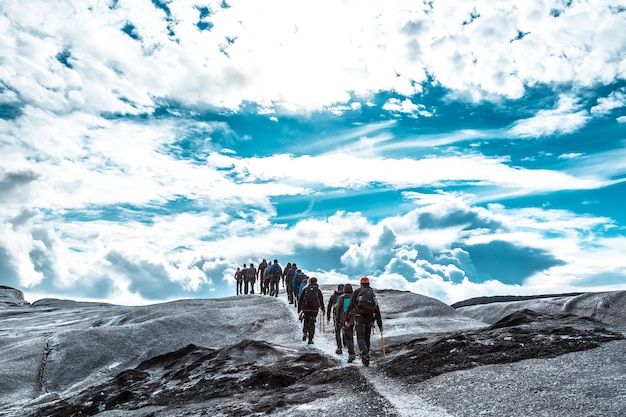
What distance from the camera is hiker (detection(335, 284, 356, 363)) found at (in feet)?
52.0

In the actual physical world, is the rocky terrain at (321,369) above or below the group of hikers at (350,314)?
below

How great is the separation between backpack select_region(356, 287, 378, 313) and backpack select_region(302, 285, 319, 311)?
4758mm

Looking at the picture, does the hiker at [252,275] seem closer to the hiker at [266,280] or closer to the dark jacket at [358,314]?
the hiker at [266,280]

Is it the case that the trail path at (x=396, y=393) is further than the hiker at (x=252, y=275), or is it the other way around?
the hiker at (x=252, y=275)

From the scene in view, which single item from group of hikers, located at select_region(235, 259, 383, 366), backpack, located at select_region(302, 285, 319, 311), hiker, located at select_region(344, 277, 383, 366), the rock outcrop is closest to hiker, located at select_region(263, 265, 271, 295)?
group of hikers, located at select_region(235, 259, 383, 366)

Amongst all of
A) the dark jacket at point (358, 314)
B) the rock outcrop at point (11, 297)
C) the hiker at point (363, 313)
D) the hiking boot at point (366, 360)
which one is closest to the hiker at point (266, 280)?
the dark jacket at point (358, 314)

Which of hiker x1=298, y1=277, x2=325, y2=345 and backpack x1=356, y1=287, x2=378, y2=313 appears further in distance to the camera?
hiker x1=298, y1=277, x2=325, y2=345

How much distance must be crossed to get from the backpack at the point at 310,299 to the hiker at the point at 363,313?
4427 millimetres

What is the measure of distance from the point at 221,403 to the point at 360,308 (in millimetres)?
4862

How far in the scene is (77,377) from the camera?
20906mm

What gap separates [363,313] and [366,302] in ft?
1.18

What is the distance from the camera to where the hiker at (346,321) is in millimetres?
15852

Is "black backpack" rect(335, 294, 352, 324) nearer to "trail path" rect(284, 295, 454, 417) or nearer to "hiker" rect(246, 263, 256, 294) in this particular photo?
"trail path" rect(284, 295, 454, 417)

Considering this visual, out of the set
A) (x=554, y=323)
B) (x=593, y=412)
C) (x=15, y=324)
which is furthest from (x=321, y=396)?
(x=15, y=324)
